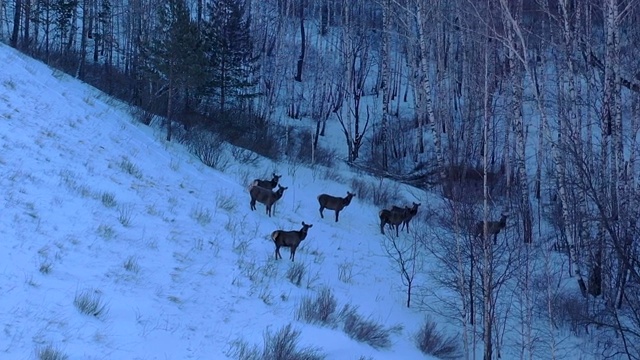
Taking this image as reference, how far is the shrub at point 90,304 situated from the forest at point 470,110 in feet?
23.7

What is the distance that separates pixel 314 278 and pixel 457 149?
14.6 metres

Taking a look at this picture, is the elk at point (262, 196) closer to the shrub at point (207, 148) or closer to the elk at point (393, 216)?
the elk at point (393, 216)

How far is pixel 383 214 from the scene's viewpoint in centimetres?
1811

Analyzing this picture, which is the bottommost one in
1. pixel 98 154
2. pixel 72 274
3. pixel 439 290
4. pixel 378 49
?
pixel 439 290

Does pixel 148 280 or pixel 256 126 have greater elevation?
pixel 256 126

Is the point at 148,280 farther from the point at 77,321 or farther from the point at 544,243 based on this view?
the point at 544,243

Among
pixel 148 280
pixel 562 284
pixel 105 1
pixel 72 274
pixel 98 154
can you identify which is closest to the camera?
pixel 72 274

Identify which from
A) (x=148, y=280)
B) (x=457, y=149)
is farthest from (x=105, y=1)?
(x=148, y=280)

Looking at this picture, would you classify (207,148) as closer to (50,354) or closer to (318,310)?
(318,310)

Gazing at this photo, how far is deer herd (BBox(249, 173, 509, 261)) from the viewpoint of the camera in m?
13.4

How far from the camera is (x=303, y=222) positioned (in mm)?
15523

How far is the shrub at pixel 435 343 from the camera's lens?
12.5 m

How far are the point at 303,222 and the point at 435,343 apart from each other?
441 centimetres

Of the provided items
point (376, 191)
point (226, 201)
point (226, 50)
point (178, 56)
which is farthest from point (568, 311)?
point (226, 50)
